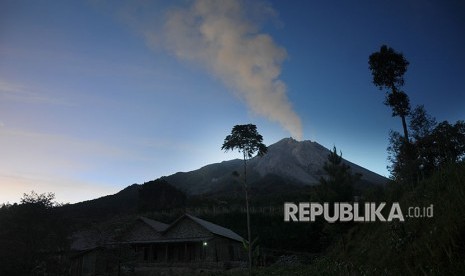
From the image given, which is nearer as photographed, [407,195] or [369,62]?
[407,195]

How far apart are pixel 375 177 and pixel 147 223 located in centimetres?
15305

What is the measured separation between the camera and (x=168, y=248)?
157ft

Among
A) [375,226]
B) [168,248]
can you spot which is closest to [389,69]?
[375,226]

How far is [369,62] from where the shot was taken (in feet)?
129

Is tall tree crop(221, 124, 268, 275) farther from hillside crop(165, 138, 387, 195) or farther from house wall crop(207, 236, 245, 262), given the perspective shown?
hillside crop(165, 138, 387, 195)

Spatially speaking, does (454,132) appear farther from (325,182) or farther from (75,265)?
(75,265)

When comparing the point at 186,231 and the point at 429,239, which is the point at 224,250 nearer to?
the point at 186,231

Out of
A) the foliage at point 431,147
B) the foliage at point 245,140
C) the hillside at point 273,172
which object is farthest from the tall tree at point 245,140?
the hillside at point 273,172

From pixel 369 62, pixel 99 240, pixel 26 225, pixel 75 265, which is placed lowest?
pixel 75 265

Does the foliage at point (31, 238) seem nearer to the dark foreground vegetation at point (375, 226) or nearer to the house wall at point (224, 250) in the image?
the dark foreground vegetation at point (375, 226)

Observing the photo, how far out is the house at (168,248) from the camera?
119 ft

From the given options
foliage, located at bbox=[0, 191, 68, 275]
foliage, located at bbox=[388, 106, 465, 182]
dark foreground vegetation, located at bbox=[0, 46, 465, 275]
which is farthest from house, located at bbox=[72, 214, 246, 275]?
foliage, located at bbox=[388, 106, 465, 182]

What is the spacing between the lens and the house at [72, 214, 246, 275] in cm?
3641

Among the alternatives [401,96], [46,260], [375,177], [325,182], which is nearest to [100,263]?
[46,260]
